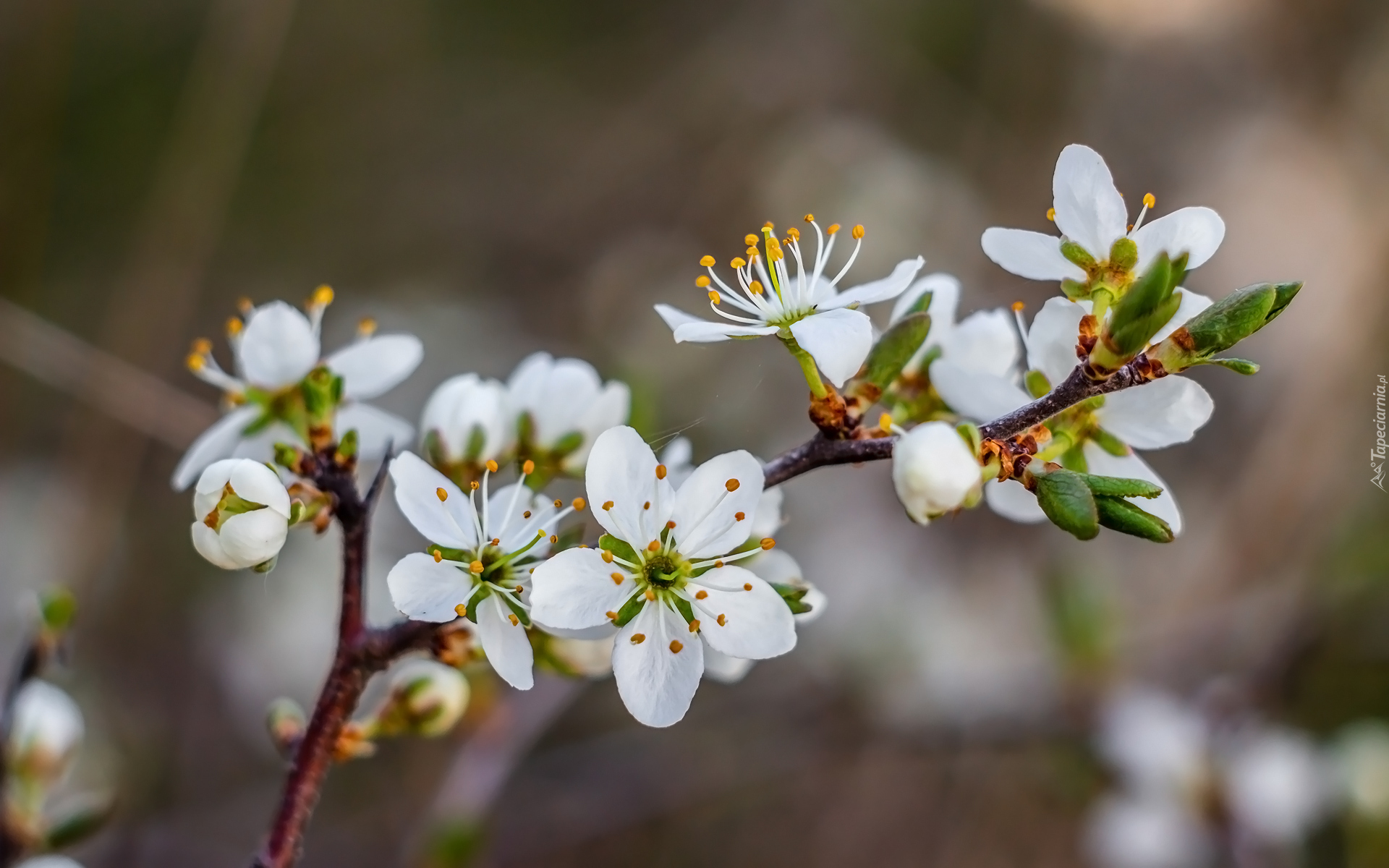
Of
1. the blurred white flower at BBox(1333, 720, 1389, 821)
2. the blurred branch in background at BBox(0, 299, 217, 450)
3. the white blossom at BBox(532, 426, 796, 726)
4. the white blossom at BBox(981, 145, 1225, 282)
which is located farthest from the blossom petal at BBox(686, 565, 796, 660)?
the blurred white flower at BBox(1333, 720, 1389, 821)

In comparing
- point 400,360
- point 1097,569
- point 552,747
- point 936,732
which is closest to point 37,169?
point 552,747

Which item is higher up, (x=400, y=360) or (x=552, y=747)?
(x=552, y=747)

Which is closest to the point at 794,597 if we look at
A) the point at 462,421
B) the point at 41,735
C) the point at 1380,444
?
the point at 462,421

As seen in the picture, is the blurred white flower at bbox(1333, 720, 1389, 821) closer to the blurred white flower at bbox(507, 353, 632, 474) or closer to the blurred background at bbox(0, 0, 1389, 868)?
the blurred background at bbox(0, 0, 1389, 868)

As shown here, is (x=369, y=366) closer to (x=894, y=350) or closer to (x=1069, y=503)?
(x=894, y=350)

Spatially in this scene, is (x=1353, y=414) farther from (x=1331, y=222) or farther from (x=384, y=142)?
(x=384, y=142)
